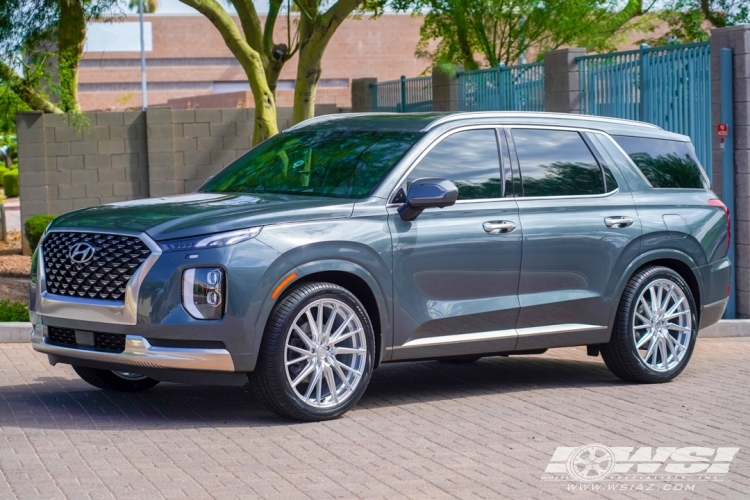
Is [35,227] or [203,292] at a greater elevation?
[203,292]

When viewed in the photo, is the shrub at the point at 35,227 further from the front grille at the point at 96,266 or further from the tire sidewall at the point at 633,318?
the tire sidewall at the point at 633,318

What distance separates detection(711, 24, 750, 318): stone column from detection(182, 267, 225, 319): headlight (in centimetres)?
679

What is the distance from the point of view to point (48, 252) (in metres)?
7.86

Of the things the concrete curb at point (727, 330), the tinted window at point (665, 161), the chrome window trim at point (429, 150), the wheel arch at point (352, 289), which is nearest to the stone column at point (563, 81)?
the concrete curb at point (727, 330)

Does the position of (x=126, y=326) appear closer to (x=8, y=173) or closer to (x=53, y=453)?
(x=53, y=453)

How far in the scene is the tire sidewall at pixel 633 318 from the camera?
9.04m

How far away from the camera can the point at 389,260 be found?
7.79 meters

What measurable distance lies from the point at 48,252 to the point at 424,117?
2.70 meters

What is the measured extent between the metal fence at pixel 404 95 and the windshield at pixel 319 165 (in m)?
10.1

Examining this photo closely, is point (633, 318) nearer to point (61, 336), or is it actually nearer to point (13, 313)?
point (61, 336)

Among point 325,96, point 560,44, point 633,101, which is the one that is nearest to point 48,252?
point 633,101

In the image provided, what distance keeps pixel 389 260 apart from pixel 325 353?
2.40ft

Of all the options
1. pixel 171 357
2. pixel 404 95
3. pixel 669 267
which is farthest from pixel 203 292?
pixel 404 95

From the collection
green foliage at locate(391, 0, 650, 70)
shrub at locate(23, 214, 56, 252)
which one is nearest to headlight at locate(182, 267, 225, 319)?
shrub at locate(23, 214, 56, 252)
